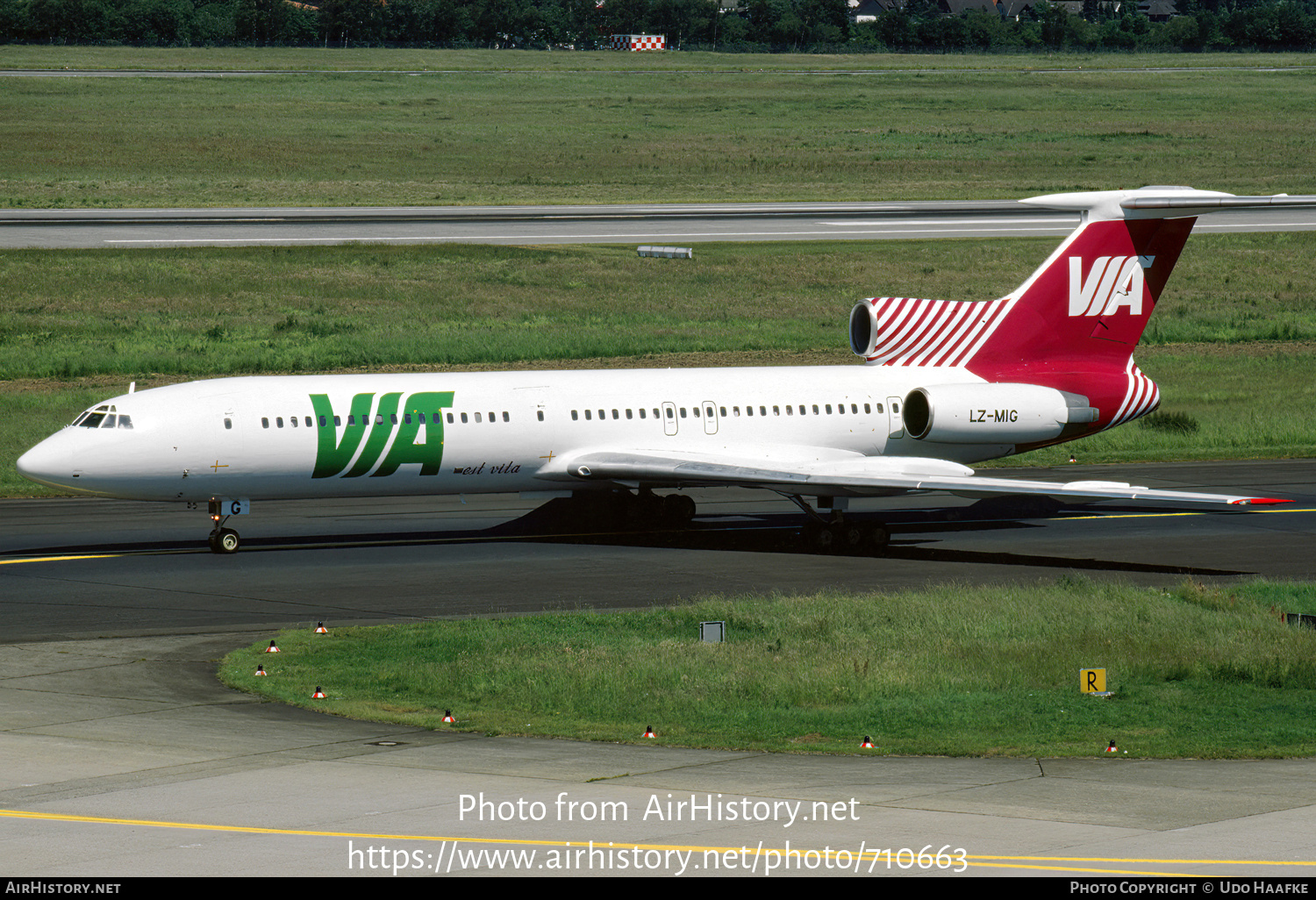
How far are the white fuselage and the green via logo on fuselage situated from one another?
0.02 metres

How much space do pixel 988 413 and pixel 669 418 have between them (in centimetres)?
675

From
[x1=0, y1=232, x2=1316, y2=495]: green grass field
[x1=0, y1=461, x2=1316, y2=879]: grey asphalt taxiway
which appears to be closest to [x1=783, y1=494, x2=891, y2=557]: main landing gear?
[x1=0, y1=461, x2=1316, y2=879]: grey asphalt taxiway

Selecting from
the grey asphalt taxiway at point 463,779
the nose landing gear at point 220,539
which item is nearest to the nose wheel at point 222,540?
the nose landing gear at point 220,539

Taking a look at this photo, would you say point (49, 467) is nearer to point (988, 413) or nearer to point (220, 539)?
point (220, 539)

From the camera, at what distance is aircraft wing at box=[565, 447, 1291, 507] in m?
32.0

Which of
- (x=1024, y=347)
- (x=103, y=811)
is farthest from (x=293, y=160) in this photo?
(x=103, y=811)

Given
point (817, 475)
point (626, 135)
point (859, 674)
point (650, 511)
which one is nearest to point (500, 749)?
point (859, 674)

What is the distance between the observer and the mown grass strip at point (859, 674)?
19.4m

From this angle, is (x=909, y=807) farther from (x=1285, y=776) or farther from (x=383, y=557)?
(x=383, y=557)

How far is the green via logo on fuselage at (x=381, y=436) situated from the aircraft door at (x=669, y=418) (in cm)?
470

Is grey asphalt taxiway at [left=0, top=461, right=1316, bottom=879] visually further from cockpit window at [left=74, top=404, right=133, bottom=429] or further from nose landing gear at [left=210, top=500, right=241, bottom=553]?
cockpit window at [left=74, top=404, right=133, bottom=429]

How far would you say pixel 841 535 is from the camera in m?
34.4

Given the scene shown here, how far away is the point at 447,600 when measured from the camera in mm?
28812

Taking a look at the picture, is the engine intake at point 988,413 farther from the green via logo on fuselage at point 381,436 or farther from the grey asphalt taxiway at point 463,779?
the green via logo on fuselage at point 381,436
